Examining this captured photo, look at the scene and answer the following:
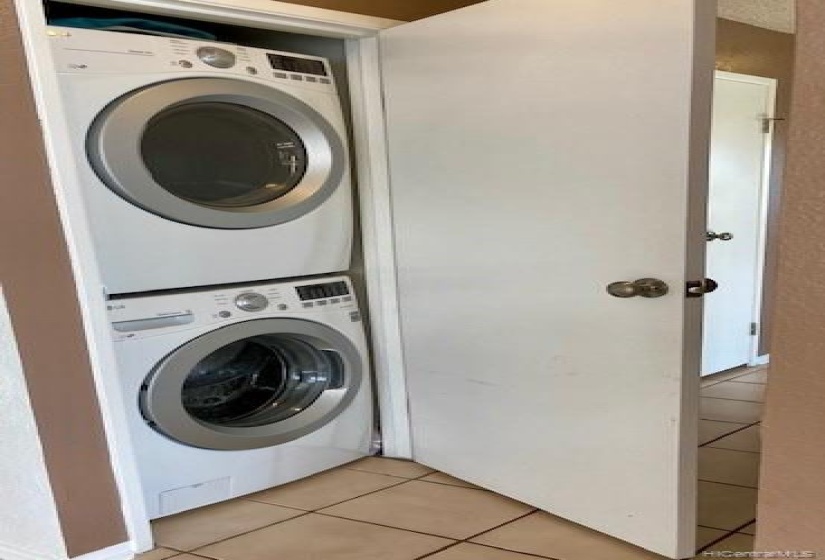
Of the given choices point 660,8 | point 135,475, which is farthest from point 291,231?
point 660,8

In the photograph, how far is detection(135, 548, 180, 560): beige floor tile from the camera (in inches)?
61.7

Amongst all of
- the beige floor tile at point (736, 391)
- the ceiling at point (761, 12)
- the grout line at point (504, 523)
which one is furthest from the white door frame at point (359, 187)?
the ceiling at point (761, 12)

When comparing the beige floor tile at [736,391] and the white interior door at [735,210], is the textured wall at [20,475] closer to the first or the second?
the beige floor tile at [736,391]

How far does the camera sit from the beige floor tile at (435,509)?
5.56 ft

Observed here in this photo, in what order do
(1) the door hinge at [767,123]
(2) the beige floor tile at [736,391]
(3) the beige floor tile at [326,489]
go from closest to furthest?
(3) the beige floor tile at [326,489]
(2) the beige floor tile at [736,391]
(1) the door hinge at [767,123]

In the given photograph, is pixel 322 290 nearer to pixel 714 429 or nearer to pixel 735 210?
pixel 714 429

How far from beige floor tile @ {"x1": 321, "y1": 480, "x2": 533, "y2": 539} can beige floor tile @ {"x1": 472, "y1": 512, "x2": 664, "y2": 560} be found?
0.16 ft

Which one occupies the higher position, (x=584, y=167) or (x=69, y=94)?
(x=69, y=94)

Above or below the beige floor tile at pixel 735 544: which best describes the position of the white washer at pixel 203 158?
above

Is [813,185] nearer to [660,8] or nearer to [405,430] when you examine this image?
[660,8]

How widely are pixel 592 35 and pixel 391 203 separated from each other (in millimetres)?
799

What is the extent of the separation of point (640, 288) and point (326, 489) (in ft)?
3.82

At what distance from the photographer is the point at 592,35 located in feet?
4.45

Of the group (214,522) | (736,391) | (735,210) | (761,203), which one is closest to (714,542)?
(214,522)
